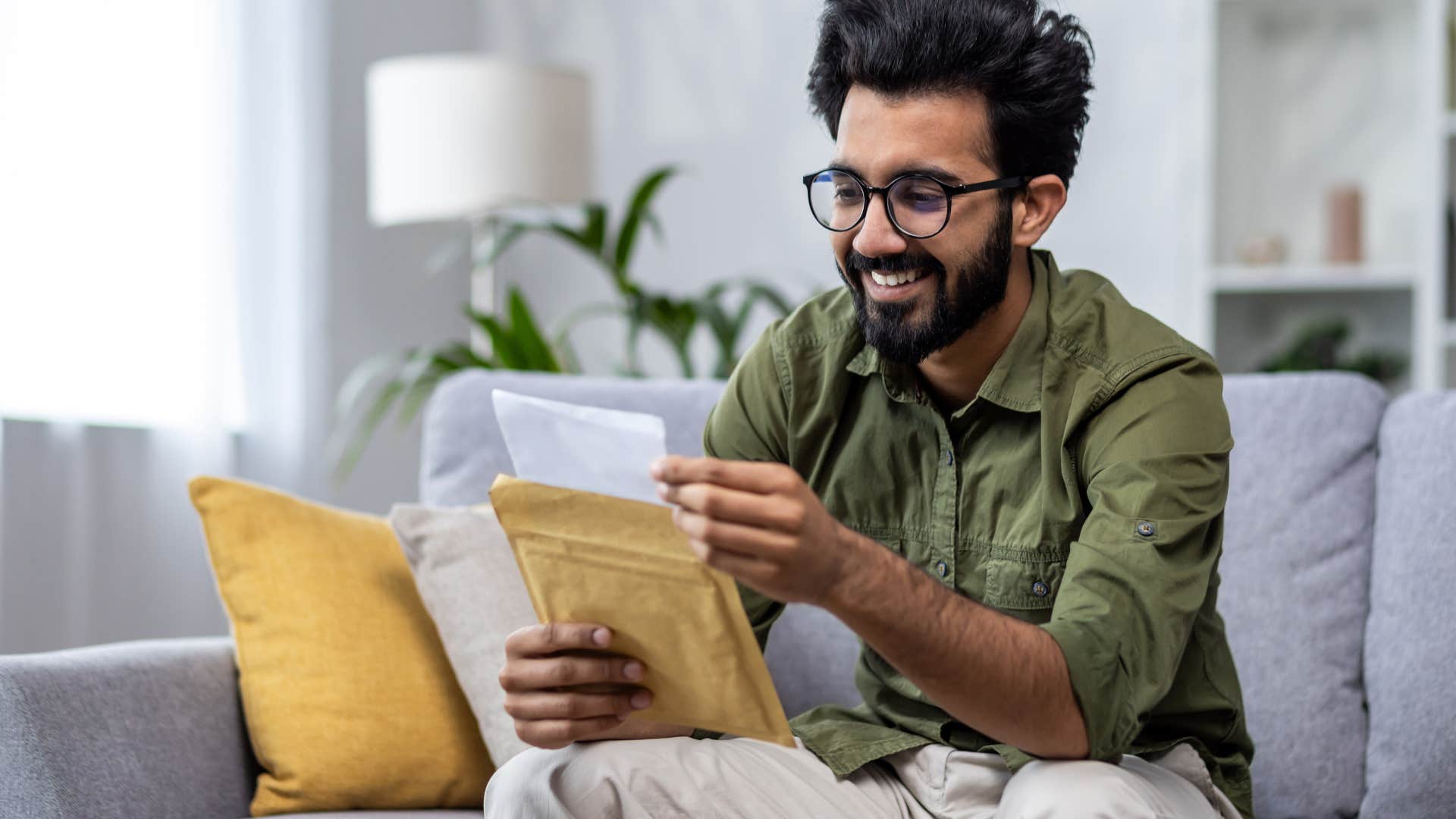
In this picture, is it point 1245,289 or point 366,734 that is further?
point 1245,289

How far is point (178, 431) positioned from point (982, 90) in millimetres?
1963

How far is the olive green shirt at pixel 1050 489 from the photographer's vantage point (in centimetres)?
103

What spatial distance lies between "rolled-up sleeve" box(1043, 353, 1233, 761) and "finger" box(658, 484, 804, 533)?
0.24 meters

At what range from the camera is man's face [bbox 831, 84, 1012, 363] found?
121cm

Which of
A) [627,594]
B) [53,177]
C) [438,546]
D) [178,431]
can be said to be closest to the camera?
[627,594]

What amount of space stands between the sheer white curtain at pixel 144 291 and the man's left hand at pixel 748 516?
1.85 meters

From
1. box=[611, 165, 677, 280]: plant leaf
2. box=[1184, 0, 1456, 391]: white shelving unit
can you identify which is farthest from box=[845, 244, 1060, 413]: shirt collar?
box=[1184, 0, 1456, 391]: white shelving unit

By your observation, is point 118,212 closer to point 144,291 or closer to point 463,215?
point 144,291

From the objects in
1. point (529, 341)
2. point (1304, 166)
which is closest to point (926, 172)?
point (529, 341)

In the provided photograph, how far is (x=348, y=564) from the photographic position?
155 cm

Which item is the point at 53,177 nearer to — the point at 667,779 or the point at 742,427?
the point at 742,427

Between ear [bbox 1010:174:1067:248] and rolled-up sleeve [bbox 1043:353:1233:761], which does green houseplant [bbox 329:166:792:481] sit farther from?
rolled-up sleeve [bbox 1043:353:1233:761]

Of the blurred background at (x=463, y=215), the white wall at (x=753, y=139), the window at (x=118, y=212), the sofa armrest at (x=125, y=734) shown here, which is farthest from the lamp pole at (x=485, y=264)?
the sofa armrest at (x=125, y=734)

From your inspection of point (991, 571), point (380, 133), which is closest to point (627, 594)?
point (991, 571)
